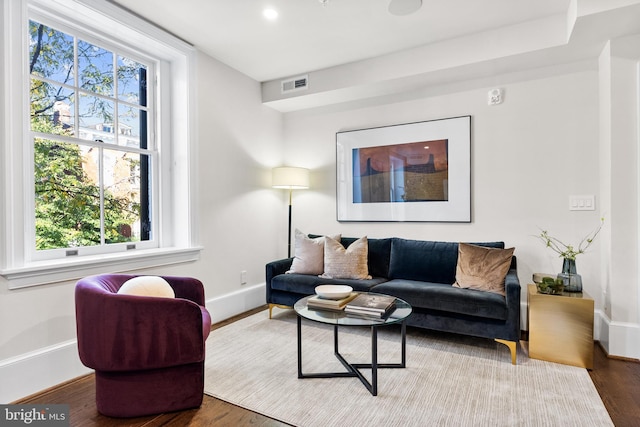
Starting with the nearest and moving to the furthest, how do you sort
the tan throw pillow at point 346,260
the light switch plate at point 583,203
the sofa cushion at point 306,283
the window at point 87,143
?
the window at point 87,143
the light switch plate at point 583,203
the sofa cushion at point 306,283
the tan throw pillow at point 346,260

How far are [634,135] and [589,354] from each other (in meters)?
1.65

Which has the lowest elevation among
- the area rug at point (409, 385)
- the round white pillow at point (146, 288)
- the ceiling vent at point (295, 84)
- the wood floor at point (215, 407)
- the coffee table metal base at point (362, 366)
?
the wood floor at point (215, 407)

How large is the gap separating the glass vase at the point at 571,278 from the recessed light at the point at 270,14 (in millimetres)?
2994

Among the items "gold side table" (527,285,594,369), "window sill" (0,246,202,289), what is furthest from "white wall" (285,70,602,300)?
"window sill" (0,246,202,289)

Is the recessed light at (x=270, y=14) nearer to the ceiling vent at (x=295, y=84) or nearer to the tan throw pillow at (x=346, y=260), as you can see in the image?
the ceiling vent at (x=295, y=84)

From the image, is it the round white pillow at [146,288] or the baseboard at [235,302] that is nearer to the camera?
the round white pillow at [146,288]

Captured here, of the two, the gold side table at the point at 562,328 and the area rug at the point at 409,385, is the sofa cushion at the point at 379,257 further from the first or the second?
the gold side table at the point at 562,328

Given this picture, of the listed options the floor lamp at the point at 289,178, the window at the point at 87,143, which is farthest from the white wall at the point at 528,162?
the window at the point at 87,143

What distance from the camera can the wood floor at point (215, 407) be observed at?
1.79 m

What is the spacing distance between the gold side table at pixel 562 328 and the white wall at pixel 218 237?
9.04 ft

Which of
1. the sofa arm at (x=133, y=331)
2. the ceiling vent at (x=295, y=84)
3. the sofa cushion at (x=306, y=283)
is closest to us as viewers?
the sofa arm at (x=133, y=331)

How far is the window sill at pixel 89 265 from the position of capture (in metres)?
2.07

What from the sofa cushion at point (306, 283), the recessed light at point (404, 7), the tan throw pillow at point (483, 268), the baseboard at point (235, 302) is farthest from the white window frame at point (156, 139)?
the tan throw pillow at point (483, 268)

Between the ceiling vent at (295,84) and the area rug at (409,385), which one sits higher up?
the ceiling vent at (295,84)
